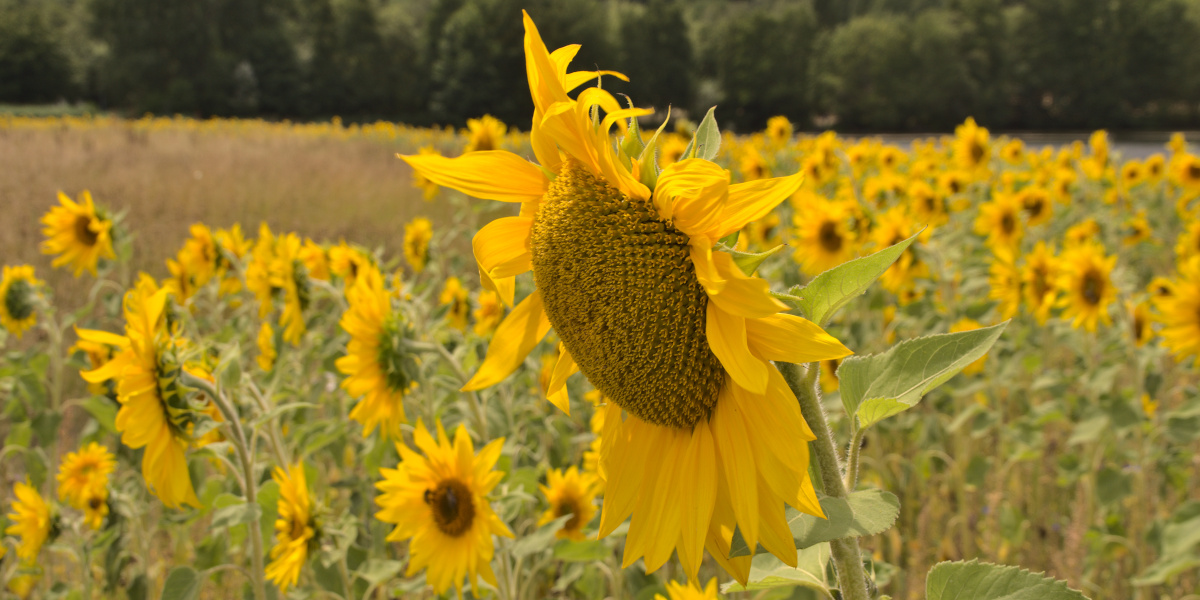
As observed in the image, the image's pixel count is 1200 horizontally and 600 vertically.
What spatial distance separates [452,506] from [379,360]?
1.08ft

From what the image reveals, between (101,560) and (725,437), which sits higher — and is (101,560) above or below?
below

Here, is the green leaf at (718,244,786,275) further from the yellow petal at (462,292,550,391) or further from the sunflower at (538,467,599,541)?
the sunflower at (538,467,599,541)

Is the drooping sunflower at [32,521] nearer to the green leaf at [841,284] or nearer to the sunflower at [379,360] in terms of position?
the sunflower at [379,360]

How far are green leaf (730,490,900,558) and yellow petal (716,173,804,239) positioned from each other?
21 cm

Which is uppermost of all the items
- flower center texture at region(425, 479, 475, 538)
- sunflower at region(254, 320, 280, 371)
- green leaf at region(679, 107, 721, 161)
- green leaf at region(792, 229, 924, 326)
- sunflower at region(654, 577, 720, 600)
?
green leaf at region(679, 107, 721, 161)

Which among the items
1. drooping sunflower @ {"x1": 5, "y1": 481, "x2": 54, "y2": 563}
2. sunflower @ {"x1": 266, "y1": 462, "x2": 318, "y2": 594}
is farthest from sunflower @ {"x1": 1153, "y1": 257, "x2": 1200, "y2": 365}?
drooping sunflower @ {"x1": 5, "y1": 481, "x2": 54, "y2": 563}

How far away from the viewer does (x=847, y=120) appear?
30578 mm

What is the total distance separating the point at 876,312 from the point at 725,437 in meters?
2.76

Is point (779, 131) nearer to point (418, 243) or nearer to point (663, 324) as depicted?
point (418, 243)

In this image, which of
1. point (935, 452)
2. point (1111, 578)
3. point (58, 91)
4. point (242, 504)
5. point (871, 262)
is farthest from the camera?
point (58, 91)

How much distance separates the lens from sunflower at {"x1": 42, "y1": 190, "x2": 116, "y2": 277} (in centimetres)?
228

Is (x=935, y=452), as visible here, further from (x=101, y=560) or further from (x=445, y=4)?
(x=445, y=4)

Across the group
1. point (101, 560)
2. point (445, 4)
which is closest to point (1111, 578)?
point (101, 560)

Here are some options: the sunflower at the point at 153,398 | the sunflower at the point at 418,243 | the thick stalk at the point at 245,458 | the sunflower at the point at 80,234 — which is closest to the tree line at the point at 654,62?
the sunflower at the point at 418,243
